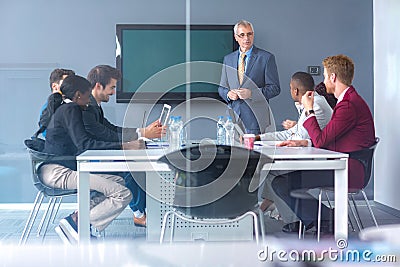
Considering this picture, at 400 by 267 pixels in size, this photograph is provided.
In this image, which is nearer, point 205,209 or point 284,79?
point 205,209

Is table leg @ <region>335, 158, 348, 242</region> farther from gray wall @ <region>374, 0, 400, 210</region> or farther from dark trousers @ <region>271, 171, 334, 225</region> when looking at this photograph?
gray wall @ <region>374, 0, 400, 210</region>

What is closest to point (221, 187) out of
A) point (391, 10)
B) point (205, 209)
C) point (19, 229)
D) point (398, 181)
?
point (205, 209)

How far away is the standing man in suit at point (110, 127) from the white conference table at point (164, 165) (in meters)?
0.36

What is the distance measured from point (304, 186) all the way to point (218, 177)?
3.27 feet

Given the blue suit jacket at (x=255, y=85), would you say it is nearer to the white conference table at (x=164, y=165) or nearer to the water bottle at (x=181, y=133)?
the water bottle at (x=181, y=133)

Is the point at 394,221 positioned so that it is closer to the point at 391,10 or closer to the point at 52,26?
the point at 391,10

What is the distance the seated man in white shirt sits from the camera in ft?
10.9

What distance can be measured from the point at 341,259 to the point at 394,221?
10.9 feet

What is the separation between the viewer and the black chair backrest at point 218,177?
102 inches

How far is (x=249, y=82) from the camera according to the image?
11.8 feet

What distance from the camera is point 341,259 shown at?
592mm

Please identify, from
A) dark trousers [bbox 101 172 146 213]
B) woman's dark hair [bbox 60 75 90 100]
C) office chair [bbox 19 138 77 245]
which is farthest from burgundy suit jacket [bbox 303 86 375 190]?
office chair [bbox 19 138 77 245]

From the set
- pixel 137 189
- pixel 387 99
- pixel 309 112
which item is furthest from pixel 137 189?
pixel 387 99

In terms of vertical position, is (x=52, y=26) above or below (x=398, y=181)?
above
